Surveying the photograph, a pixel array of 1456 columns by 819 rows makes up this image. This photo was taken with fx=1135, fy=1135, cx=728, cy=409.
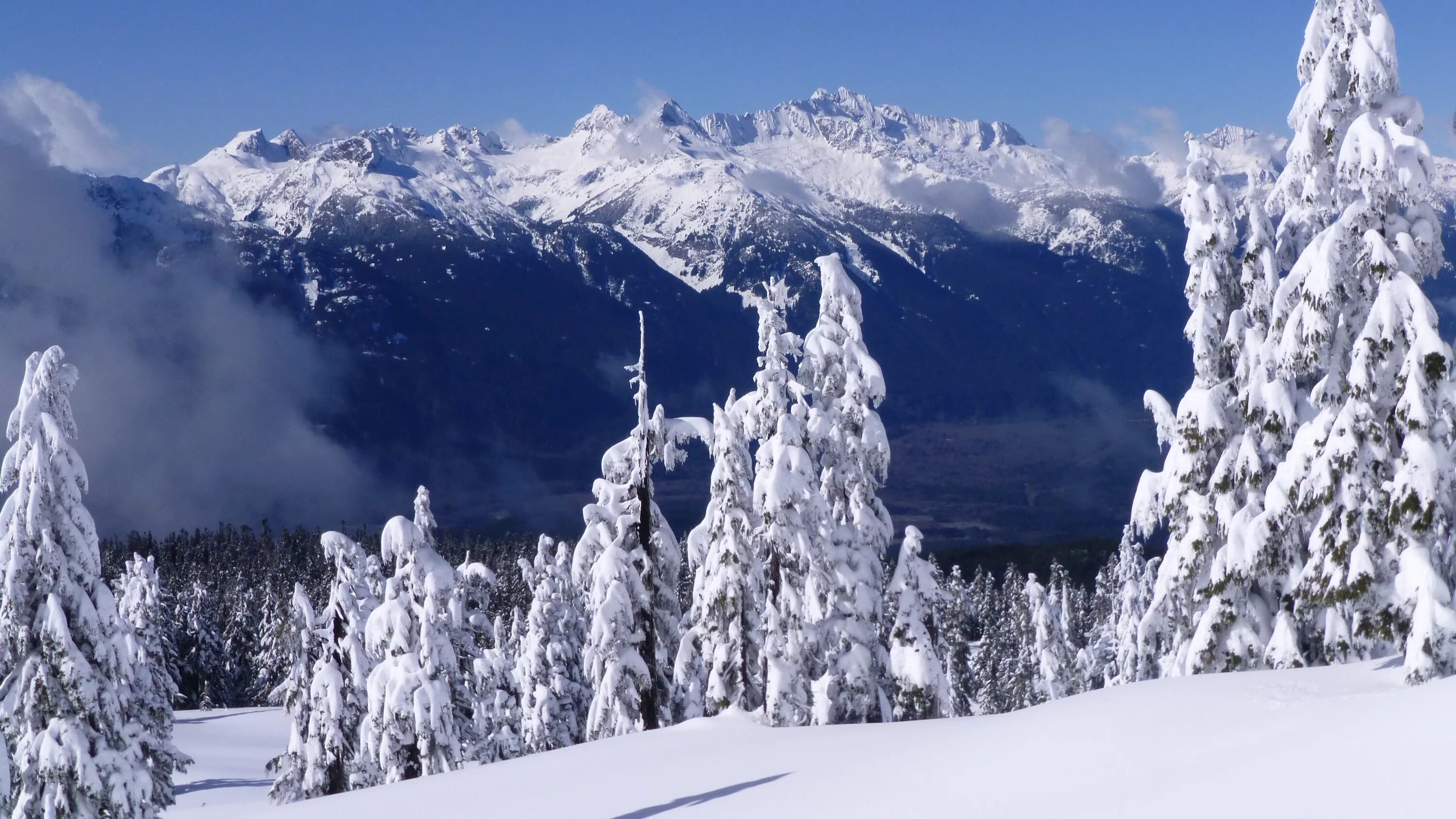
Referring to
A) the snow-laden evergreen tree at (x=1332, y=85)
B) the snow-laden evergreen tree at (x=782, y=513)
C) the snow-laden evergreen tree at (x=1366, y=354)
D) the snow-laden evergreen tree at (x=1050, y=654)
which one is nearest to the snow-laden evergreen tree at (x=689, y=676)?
the snow-laden evergreen tree at (x=782, y=513)

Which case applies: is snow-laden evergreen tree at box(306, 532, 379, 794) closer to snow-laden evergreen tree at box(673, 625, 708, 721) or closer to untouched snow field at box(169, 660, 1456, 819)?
snow-laden evergreen tree at box(673, 625, 708, 721)

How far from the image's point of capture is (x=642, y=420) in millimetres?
28016

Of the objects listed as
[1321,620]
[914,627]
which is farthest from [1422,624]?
[914,627]

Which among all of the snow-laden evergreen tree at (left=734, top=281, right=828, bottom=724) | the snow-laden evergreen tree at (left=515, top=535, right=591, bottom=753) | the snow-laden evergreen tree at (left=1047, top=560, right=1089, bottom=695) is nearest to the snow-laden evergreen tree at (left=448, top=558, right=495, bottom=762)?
the snow-laden evergreen tree at (left=515, top=535, right=591, bottom=753)

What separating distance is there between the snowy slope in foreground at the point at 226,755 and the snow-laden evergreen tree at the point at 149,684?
4974 millimetres

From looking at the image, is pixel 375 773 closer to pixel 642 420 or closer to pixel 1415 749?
pixel 642 420

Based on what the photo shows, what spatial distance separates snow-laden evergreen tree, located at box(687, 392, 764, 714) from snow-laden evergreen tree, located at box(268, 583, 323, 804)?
13500 millimetres

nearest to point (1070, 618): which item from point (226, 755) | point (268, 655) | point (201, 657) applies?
point (268, 655)

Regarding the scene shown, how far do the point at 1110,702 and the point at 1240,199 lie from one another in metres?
12.7

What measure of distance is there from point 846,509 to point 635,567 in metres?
5.57

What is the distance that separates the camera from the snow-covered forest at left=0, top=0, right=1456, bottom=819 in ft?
59.2

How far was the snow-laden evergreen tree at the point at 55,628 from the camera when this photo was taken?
2278 cm

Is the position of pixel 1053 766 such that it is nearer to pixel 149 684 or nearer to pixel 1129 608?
pixel 149 684

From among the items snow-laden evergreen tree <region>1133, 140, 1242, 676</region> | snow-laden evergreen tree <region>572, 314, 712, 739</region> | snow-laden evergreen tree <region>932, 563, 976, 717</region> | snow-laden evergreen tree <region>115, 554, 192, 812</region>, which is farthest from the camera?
snow-laden evergreen tree <region>932, 563, 976, 717</region>
